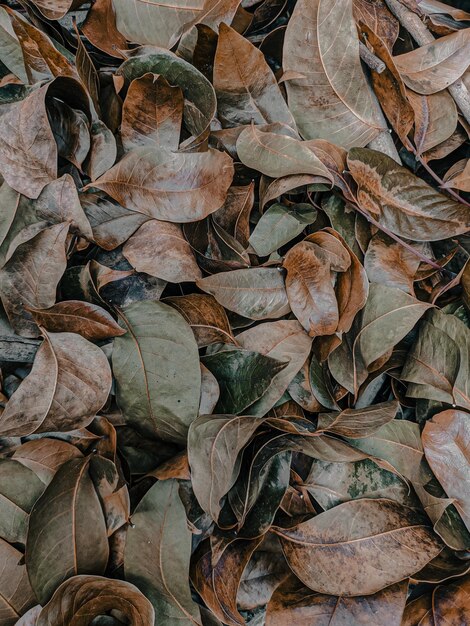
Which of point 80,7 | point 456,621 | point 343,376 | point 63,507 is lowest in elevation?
point 456,621

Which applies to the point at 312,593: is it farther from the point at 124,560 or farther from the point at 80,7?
the point at 80,7

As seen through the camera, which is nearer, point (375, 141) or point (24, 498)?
point (24, 498)

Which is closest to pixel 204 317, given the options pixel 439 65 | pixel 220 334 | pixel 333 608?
pixel 220 334

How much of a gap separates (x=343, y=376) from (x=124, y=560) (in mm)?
337

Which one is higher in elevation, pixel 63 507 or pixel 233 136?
pixel 233 136

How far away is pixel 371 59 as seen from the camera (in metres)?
0.76

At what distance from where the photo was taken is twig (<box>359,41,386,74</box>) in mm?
754

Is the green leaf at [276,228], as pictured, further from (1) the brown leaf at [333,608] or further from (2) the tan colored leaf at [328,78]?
(1) the brown leaf at [333,608]

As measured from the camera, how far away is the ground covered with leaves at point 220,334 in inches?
25.9

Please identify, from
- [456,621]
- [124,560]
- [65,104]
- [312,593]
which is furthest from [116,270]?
[456,621]

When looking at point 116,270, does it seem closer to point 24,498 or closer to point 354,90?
point 24,498

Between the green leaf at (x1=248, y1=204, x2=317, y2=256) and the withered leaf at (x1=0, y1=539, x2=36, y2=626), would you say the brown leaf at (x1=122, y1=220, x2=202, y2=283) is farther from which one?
the withered leaf at (x1=0, y1=539, x2=36, y2=626)

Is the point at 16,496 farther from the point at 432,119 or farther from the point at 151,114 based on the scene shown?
the point at 432,119

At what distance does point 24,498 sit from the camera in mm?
673
